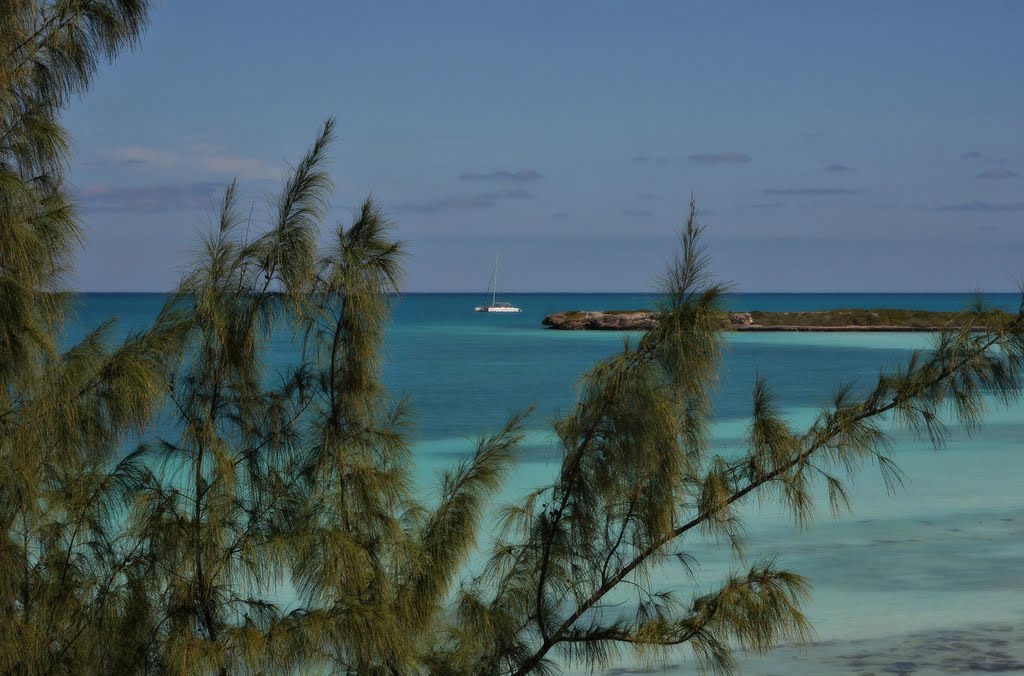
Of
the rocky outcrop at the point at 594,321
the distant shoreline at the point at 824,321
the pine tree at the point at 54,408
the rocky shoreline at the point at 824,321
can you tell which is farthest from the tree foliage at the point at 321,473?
the rocky outcrop at the point at 594,321

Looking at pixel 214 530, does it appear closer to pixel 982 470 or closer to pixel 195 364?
pixel 195 364

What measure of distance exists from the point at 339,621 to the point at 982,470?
16.0 m

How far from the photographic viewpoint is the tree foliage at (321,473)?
12.1 ft

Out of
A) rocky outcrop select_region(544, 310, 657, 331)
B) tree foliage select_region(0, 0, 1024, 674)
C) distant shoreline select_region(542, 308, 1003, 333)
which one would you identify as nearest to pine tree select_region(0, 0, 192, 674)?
tree foliage select_region(0, 0, 1024, 674)

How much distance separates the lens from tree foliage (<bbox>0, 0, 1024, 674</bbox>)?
3.70m

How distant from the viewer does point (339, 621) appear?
3617mm

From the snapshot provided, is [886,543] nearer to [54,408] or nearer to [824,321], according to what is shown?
[54,408]

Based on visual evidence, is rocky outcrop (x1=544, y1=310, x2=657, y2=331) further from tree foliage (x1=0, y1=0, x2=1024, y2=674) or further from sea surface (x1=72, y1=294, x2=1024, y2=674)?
tree foliage (x1=0, y1=0, x2=1024, y2=674)

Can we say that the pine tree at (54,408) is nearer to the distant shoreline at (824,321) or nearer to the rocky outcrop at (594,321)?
the distant shoreline at (824,321)

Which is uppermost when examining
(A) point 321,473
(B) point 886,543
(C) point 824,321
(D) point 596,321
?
(D) point 596,321

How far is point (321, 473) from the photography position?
3992mm

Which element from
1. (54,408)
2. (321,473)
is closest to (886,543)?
(321,473)

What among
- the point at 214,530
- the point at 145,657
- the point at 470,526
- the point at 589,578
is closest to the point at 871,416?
the point at 589,578

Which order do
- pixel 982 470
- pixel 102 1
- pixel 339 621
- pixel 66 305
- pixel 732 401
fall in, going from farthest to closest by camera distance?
pixel 732 401, pixel 982 470, pixel 66 305, pixel 102 1, pixel 339 621
